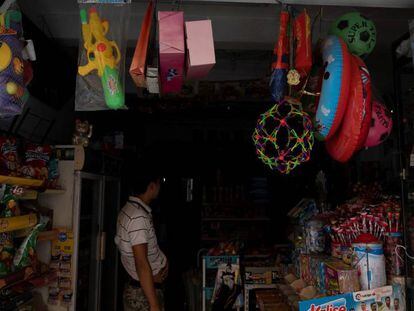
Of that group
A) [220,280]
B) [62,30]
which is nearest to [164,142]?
[220,280]

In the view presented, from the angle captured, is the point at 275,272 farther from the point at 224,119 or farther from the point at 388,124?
the point at 224,119

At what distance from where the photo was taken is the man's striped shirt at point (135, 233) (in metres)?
2.92

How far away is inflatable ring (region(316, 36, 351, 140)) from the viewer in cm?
185

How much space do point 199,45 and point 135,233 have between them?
1682 millimetres

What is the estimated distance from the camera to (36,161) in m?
2.77

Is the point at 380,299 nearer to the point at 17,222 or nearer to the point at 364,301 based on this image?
the point at 364,301

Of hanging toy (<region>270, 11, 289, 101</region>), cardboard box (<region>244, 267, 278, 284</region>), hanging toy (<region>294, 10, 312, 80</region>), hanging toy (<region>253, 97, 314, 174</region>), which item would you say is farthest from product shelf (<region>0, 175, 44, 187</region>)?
cardboard box (<region>244, 267, 278, 284</region>)

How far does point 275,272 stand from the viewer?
397 cm

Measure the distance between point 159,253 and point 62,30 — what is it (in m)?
2.04

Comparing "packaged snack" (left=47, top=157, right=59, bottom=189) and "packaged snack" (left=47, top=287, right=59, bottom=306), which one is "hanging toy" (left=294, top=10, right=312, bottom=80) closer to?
"packaged snack" (left=47, top=157, right=59, bottom=189)

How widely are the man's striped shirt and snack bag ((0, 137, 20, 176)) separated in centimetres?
95

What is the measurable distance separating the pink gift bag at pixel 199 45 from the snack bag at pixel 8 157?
1311 millimetres

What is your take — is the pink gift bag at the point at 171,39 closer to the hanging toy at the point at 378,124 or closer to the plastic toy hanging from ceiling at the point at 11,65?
the plastic toy hanging from ceiling at the point at 11,65

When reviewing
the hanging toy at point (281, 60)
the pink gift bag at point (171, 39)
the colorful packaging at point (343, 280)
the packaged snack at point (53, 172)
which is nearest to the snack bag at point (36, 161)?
the packaged snack at point (53, 172)
